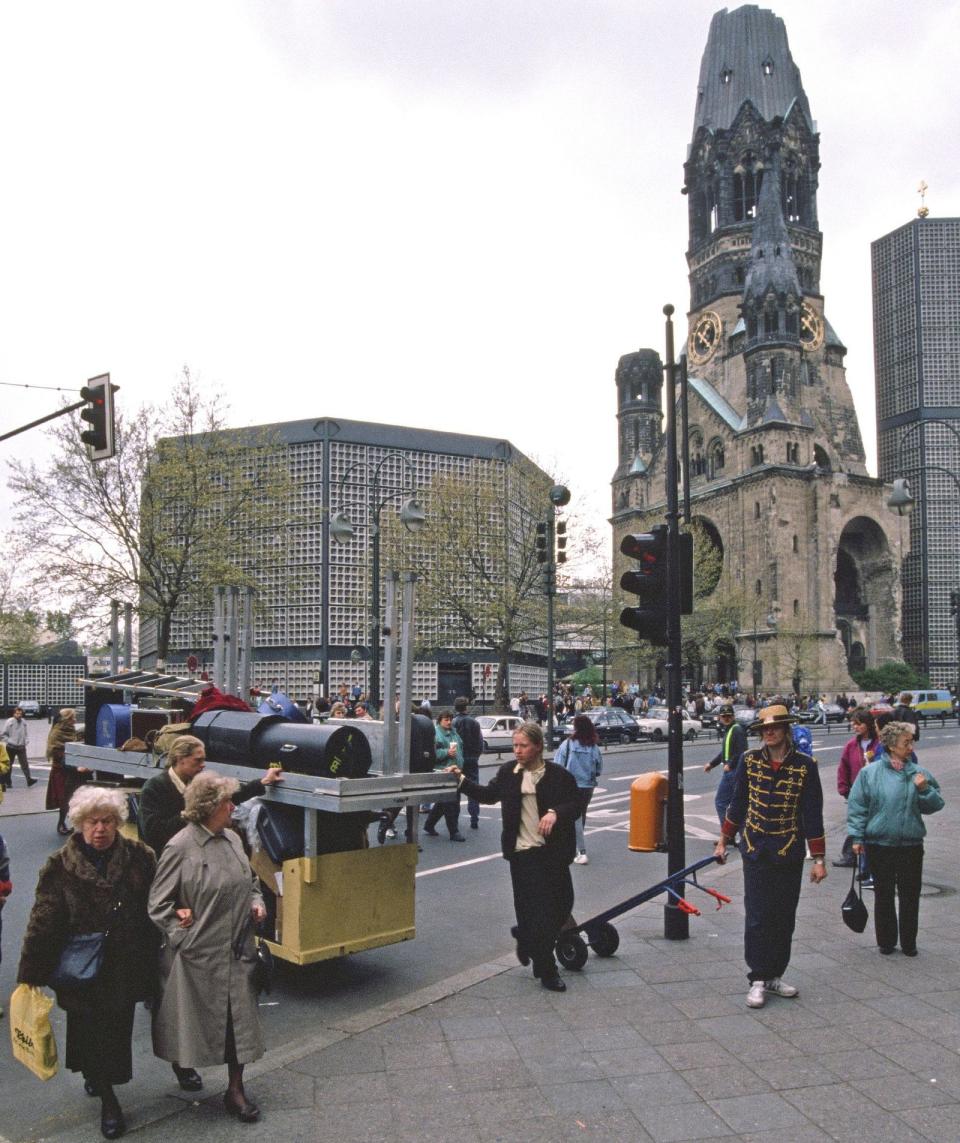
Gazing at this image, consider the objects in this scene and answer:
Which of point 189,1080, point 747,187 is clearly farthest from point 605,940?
point 747,187

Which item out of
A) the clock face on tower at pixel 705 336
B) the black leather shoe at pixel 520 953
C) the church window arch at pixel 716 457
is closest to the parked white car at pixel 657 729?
the black leather shoe at pixel 520 953

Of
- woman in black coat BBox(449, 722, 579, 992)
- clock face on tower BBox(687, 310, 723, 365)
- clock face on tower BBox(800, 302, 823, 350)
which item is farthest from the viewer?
clock face on tower BBox(687, 310, 723, 365)

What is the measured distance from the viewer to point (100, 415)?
43.4 ft

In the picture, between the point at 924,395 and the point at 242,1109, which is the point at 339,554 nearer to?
the point at 242,1109

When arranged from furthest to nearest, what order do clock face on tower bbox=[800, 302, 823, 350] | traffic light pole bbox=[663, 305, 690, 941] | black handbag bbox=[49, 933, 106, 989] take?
clock face on tower bbox=[800, 302, 823, 350], traffic light pole bbox=[663, 305, 690, 941], black handbag bbox=[49, 933, 106, 989]

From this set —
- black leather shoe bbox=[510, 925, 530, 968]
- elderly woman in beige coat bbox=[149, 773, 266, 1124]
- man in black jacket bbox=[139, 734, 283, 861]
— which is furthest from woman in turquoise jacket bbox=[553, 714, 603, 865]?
elderly woman in beige coat bbox=[149, 773, 266, 1124]

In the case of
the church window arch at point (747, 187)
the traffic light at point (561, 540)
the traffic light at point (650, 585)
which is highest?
the church window arch at point (747, 187)

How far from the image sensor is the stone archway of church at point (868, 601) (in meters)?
75.5

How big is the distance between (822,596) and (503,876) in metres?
63.1

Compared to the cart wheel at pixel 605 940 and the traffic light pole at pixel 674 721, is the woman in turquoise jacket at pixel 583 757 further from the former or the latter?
the cart wheel at pixel 605 940

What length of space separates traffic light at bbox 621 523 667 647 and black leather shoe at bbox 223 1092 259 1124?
15.5ft

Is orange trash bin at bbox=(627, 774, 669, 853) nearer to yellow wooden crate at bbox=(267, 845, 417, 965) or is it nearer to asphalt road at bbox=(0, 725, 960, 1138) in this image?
asphalt road at bbox=(0, 725, 960, 1138)

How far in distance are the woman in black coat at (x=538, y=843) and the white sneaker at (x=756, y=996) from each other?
1133 millimetres

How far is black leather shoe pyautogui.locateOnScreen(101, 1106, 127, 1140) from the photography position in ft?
14.6
